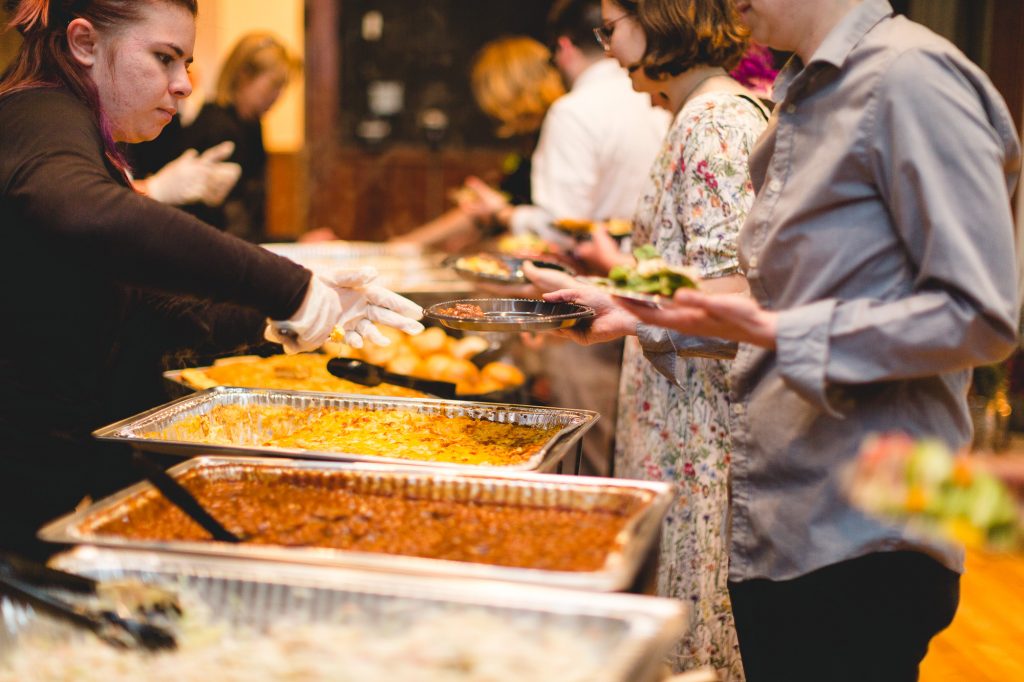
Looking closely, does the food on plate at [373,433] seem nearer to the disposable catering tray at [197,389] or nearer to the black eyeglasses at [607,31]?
the disposable catering tray at [197,389]

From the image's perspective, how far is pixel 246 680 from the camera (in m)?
1.14

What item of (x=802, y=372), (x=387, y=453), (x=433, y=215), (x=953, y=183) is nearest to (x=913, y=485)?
(x=802, y=372)

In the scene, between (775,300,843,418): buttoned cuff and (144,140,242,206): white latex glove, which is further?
(144,140,242,206): white latex glove

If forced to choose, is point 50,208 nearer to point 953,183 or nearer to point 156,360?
point 156,360

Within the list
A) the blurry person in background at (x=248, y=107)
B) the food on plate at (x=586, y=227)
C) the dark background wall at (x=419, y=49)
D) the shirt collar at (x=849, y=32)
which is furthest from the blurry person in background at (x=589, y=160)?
the dark background wall at (x=419, y=49)

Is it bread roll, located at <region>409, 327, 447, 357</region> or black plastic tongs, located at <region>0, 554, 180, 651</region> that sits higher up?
black plastic tongs, located at <region>0, 554, 180, 651</region>

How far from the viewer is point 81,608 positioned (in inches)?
47.6

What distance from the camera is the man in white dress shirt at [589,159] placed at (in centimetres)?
378

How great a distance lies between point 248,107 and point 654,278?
3.99 meters

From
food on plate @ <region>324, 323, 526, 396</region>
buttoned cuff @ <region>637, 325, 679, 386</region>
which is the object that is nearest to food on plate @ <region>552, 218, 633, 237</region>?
food on plate @ <region>324, 323, 526, 396</region>

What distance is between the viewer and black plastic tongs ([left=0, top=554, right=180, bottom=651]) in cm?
120

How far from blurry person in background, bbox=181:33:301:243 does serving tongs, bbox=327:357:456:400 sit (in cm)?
252

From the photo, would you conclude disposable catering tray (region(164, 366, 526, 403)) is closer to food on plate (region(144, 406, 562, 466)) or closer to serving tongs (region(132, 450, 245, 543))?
food on plate (region(144, 406, 562, 466))

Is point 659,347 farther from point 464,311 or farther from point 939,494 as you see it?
point 939,494
